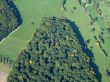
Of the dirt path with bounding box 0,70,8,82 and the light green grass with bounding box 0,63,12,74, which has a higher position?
the light green grass with bounding box 0,63,12,74

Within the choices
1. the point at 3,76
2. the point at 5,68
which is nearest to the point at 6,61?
the point at 5,68

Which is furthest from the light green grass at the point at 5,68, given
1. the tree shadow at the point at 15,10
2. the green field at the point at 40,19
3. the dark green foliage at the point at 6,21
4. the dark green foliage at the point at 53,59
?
the tree shadow at the point at 15,10

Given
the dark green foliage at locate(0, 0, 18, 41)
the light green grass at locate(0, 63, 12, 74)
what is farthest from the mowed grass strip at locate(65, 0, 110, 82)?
the light green grass at locate(0, 63, 12, 74)

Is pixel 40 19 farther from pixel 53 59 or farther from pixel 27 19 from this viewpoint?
pixel 53 59

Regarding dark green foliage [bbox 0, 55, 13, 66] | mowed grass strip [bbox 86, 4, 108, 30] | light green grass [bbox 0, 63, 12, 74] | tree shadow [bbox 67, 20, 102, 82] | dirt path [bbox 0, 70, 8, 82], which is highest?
mowed grass strip [bbox 86, 4, 108, 30]

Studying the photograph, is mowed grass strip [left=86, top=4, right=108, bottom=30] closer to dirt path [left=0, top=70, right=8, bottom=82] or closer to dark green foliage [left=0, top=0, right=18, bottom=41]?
dark green foliage [left=0, top=0, right=18, bottom=41]

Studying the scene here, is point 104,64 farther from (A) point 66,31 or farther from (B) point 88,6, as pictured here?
(B) point 88,6

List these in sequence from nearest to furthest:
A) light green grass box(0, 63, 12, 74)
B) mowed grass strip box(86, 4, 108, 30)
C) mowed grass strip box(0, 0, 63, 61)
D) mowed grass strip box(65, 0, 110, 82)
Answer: light green grass box(0, 63, 12, 74) < mowed grass strip box(0, 0, 63, 61) < mowed grass strip box(65, 0, 110, 82) < mowed grass strip box(86, 4, 108, 30)

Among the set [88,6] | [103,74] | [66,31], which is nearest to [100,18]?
[88,6]
